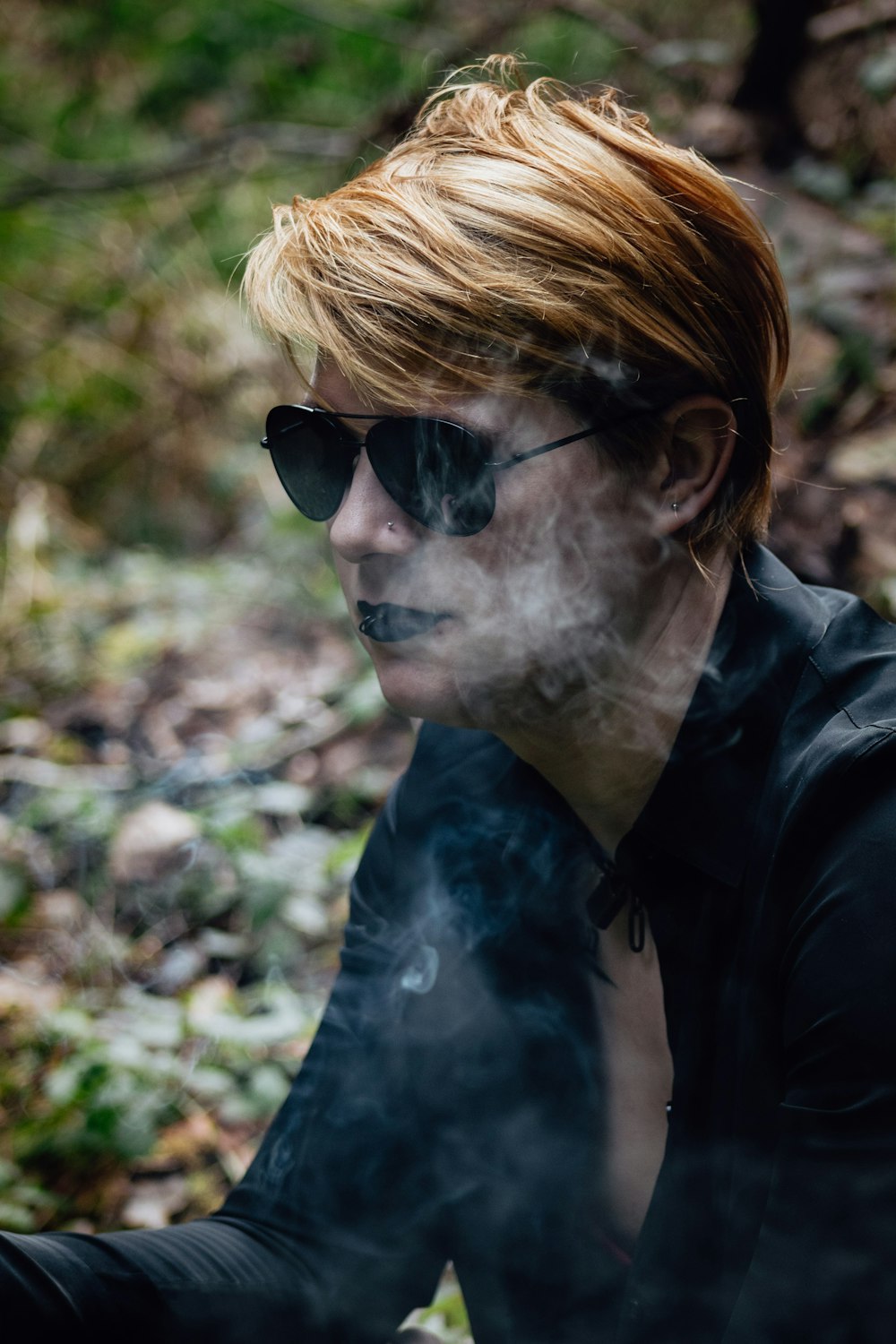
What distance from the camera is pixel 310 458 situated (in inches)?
65.2

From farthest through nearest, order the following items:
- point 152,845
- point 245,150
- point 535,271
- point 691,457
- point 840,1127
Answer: point 245,150 < point 152,845 < point 691,457 < point 535,271 < point 840,1127

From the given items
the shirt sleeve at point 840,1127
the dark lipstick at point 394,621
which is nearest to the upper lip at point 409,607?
the dark lipstick at point 394,621

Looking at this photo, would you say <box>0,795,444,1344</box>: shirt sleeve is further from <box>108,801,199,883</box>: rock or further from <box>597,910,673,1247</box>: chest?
<box>108,801,199,883</box>: rock

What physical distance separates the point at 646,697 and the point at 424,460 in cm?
50

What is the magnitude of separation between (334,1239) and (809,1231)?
0.97 meters

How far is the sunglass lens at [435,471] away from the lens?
1.47m

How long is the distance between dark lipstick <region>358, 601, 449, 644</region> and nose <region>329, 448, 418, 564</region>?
0.08 meters

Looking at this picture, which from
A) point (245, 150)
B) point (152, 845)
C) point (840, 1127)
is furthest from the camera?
point (245, 150)

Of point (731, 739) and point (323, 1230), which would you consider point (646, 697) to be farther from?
point (323, 1230)

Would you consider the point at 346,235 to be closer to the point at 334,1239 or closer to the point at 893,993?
the point at 893,993

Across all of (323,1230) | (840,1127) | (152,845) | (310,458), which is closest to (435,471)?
(310,458)

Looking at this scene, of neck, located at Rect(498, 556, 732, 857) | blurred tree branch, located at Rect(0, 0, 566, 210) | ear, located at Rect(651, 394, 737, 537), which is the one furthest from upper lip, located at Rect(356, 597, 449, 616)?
blurred tree branch, located at Rect(0, 0, 566, 210)

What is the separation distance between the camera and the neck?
1595 millimetres

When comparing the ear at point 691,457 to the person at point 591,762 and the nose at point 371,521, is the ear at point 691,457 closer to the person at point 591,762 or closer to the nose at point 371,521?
the person at point 591,762
